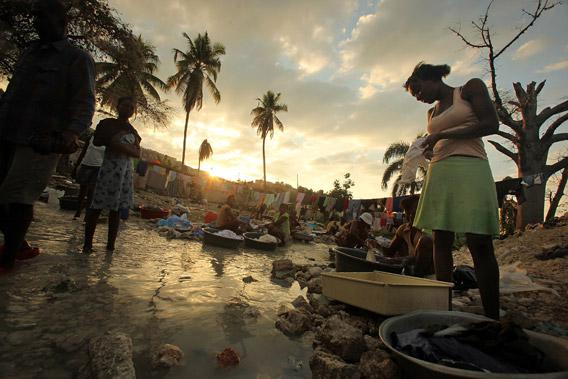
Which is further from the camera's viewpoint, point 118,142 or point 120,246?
point 120,246

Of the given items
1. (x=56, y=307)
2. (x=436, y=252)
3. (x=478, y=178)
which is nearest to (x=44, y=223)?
(x=56, y=307)

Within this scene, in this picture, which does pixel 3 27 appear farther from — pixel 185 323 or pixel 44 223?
pixel 185 323

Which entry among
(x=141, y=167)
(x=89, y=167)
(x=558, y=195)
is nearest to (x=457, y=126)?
(x=89, y=167)

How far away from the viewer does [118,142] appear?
10.5ft

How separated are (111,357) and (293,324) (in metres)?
1.12

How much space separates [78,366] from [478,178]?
8.06 feet

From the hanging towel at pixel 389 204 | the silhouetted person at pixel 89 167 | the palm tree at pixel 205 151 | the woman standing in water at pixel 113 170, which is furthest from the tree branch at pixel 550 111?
the palm tree at pixel 205 151

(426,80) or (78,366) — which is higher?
(426,80)

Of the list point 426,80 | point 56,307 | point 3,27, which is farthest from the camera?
point 3,27

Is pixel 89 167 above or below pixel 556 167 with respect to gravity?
below

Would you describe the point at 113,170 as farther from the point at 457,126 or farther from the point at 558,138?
the point at 558,138

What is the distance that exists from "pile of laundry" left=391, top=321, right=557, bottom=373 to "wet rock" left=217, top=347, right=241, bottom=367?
789 mm

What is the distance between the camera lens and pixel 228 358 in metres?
1.46

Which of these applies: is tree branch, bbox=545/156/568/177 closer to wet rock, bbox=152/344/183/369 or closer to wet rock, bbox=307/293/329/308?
wet rock, bbox=307/293/329/308
